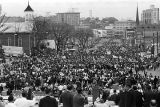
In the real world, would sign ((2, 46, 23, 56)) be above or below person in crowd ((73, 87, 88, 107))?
below

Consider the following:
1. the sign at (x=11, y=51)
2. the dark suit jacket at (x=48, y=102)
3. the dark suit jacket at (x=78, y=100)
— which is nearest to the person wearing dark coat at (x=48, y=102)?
the dark suit jacket at (x=48, y=102)

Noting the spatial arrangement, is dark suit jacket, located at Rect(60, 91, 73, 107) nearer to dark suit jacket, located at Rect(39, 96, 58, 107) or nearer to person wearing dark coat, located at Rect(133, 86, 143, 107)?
dark suit jacket, located at Rect(39, 96, 58, 107)

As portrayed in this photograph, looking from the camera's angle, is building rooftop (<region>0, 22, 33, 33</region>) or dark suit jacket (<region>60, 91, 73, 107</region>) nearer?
dark suit jacket (<region>60, 91, 73, 107</region>)

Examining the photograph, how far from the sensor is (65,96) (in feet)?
40.6

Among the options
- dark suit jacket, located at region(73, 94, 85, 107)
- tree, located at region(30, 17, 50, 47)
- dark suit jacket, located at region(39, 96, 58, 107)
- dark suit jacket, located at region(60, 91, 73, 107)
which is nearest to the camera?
dark suit jacket, located at region(39, 96, 58, 107)

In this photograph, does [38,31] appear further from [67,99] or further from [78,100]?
[78,100]

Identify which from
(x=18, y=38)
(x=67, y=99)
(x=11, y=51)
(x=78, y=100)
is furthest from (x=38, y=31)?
(x=78, y=100)

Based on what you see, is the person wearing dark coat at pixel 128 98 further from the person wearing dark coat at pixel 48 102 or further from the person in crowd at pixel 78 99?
the person wearing dark coat at pixel 48 102

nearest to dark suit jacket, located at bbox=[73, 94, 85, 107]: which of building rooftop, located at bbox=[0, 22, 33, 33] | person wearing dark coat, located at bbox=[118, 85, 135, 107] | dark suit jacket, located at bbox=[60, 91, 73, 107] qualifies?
dark suit jacket, located at bbox=[60, 91, 73, 107]

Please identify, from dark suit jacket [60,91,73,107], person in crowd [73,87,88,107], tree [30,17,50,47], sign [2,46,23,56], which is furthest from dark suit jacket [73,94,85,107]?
tree [30,17,50,47]

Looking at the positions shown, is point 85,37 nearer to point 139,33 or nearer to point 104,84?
point 139,33

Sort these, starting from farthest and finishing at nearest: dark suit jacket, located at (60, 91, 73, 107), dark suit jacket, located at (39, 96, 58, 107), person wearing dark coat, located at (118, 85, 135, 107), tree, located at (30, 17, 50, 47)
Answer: tree, located at (30, 17, 50, 47), dark suit jacket, located at (60, 91, 73, 107), person wearing dark coat, located at (118, 85, 135, 107), dark suit jacket, located at (39, 96, 58, 107)

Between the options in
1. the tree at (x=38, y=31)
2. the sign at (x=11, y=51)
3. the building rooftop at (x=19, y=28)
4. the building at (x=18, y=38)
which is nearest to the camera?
the sign at (x=11, y=51)

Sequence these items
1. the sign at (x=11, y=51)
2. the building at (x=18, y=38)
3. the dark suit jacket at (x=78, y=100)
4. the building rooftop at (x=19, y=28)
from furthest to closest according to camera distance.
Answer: the building rooftop at (x=19, y=28) < the building at (x=18, y=38) < the sign at (x=11, y=51) < the dark suit jacket at (x=78, y=100)
